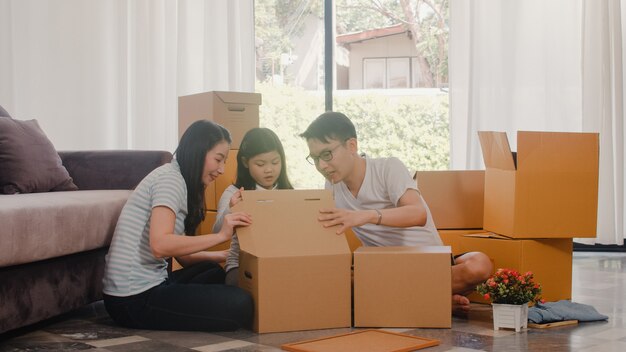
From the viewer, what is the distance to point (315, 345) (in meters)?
2.33

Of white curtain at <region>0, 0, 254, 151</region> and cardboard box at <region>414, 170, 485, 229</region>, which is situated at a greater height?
white curtain at <region>0, 0, 254, 151</region>

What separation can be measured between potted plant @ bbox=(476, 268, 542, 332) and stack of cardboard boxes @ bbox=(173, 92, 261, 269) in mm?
1304

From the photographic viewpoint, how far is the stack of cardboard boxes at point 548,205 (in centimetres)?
297

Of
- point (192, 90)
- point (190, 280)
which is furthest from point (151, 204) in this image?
point (192, 90)

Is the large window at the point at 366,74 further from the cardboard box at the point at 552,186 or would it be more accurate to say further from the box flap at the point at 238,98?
the cardboard box at the point at 552,186

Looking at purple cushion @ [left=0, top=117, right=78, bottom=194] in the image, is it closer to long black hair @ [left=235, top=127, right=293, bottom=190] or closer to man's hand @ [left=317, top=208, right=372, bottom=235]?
long black hair @ [left=235, top=127, right=293, bottom=190]

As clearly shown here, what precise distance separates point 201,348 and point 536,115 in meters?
2.93

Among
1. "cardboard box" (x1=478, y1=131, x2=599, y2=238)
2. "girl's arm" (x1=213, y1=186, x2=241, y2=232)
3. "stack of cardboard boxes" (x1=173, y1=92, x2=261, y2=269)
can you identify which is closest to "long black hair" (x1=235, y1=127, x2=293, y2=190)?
"girl's arm" (x1=213, y1=186, x2=241, y2=232)

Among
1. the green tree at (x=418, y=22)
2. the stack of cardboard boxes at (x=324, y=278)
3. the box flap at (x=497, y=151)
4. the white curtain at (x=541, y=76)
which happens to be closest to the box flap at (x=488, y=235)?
the box flap at (x=497, y=151)

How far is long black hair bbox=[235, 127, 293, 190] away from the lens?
296cm

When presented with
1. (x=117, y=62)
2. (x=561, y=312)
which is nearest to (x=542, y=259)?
(x=561, y=312)

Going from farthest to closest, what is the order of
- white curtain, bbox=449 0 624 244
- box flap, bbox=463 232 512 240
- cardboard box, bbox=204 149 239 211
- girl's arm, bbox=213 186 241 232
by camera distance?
white curtain, bbox=449 0 624 244 → cardboard box, bbox=204 149 239 211 → box flap, bbox=463 232 512 240 → girl's arm, bbox=213 186 241 232

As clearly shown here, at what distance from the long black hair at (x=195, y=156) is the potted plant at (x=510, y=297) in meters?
0.95

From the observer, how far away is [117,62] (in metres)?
5.22
